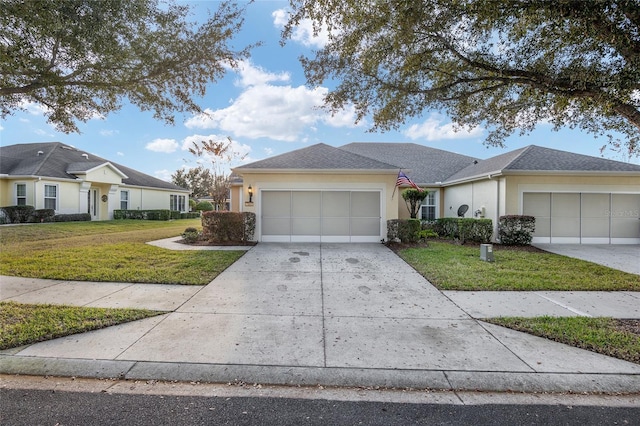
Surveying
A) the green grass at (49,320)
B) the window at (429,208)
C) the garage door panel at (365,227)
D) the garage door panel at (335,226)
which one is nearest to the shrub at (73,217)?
the green grass at (49,320)

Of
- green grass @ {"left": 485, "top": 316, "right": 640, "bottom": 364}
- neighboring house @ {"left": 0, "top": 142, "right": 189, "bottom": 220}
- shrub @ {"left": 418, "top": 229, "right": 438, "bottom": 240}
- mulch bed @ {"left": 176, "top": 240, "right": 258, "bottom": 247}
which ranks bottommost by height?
green grass @ {"left": 485, "top": 316, "right": 640, "bottom": 364}

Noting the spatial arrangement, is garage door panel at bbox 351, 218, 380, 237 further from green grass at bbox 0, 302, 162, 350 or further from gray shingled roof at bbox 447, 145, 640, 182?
green grass at bbox 0, 302, 162, 350

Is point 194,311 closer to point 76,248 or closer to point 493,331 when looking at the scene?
point 493,331

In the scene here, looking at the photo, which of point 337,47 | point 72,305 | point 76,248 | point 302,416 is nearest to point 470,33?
point 337,47

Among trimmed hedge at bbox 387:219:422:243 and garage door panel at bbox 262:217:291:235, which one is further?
garage door panel at bbox 262:217:291:235

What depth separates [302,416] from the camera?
2.61m

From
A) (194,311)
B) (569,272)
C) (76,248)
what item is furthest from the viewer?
(76,248)

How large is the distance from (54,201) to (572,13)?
1018 inches

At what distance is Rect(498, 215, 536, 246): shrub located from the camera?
11.7 metres

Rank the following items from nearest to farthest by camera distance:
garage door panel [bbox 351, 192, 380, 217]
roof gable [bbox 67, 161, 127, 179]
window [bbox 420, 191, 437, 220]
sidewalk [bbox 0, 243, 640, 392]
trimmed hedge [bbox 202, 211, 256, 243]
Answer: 1. sidewalk [bbox 0, 243, 640, 392]
2. trimmed hedge [bbox 202, 211, 256, 243]
3. garage door panel [bbox 351, 192, 380, 217]
4. window [bbox 420, 191, 437, 220]
5. roof gable [bbox 67, 161, 127, 179]

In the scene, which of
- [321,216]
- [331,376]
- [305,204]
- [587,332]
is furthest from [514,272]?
[305,204]

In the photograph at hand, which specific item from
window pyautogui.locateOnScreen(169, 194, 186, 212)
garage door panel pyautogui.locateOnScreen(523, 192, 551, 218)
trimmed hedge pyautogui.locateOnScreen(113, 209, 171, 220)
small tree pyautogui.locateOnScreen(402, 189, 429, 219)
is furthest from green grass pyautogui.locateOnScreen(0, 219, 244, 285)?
window pyautogui.locateOnScreen(169, 194, 186, 212)

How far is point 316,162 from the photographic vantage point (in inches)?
502

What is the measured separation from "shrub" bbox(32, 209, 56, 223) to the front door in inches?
140
